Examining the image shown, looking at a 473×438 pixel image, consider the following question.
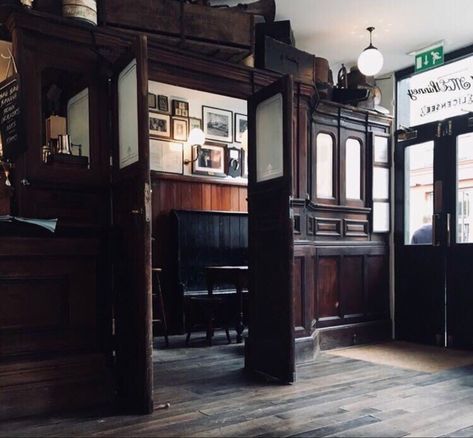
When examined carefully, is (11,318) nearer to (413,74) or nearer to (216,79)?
(216,79)

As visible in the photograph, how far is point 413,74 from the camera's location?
19.6 ft

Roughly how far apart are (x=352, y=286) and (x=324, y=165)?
1.32 m

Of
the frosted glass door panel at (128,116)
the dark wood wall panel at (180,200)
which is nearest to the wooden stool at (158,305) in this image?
the dark wood wall panel at (180,200)

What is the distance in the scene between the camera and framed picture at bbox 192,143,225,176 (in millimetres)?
6762

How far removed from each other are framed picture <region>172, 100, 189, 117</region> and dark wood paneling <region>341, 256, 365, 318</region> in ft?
9.03

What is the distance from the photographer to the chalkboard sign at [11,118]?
3.26 m

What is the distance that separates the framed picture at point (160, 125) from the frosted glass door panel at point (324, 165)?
205 cm

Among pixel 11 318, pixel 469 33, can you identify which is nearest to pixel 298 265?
pixel 11 318

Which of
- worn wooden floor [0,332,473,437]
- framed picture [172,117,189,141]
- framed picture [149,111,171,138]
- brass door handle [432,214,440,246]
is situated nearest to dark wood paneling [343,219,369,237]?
brass door handle [432,214,440,246]

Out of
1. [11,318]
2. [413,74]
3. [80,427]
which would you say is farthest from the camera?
[413,74]

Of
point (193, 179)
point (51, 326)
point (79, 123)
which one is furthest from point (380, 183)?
point (51, 326)

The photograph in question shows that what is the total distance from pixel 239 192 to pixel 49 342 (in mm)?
4161

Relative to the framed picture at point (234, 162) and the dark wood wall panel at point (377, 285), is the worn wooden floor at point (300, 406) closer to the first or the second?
the dark wood wall panel at point (377, 285)

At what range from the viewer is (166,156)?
6.54 metres
